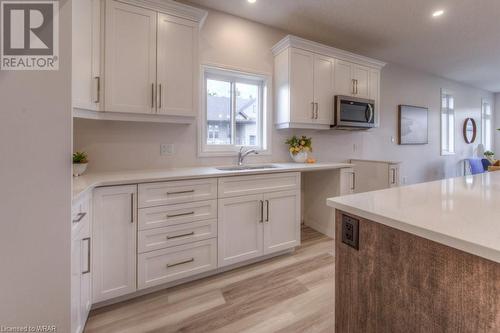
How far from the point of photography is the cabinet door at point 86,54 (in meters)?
1.58

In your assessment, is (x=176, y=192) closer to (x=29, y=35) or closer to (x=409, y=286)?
(x=29, y=35)

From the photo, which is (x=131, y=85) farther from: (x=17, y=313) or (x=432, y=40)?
(x=432, y=40)

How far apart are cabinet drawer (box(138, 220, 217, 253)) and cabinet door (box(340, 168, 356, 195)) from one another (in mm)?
1696

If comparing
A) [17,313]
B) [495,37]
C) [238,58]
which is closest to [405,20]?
[495,37]

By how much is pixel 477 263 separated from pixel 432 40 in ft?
13.7

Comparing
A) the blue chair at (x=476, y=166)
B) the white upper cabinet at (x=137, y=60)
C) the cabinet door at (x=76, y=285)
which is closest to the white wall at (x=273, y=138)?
the white upper cabinet at (x=137, y=60)

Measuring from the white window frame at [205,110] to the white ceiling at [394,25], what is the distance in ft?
2.22

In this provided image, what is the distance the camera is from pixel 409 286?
0.75m

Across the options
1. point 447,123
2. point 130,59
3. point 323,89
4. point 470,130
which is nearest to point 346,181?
point 323,89

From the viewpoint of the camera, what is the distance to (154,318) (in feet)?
5.21

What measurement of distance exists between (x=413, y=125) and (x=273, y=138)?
11.1ft

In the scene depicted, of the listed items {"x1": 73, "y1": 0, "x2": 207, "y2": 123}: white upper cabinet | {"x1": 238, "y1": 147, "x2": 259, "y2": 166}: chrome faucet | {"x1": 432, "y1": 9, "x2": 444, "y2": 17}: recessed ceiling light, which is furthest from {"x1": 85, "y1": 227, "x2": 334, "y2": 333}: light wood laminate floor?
{"x1": 432, "y1": 9, "x2": 444, "y2": 17}: recessed ceiling light

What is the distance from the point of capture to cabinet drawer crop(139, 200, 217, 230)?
1749 mm

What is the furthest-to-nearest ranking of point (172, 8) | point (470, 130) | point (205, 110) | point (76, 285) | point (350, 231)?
point (470, 130) < point (205, 110) < point (172, 8) < point (76, 285) < point (350, 231)
